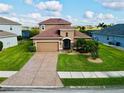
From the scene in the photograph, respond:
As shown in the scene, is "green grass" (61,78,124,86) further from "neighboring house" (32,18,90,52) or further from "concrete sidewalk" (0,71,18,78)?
"neighboring house" (32,18,90,52)

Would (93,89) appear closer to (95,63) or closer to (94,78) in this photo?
(94,78)

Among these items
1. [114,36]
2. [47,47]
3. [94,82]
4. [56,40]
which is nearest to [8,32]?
[47,47]

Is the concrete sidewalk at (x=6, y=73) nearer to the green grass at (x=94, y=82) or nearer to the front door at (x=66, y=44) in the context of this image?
the green grass at (x=94, y=82)

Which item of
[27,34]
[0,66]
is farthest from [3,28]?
[0,66]

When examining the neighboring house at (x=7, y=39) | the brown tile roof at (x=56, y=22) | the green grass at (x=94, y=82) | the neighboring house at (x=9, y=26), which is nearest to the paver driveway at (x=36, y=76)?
the green grass at (x=94, y=82)

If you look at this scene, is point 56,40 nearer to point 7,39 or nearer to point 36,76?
point 7,39

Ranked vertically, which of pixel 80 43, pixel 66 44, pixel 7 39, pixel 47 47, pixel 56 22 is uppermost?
pixel 56 22

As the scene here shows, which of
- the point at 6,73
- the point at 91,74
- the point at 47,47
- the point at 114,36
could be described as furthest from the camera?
the point at 114,36

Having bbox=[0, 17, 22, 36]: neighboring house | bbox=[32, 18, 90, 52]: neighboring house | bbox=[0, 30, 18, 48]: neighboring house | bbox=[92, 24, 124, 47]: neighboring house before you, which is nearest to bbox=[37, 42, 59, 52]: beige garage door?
bbox=[32, 18, 90, 52]: neighboring house
